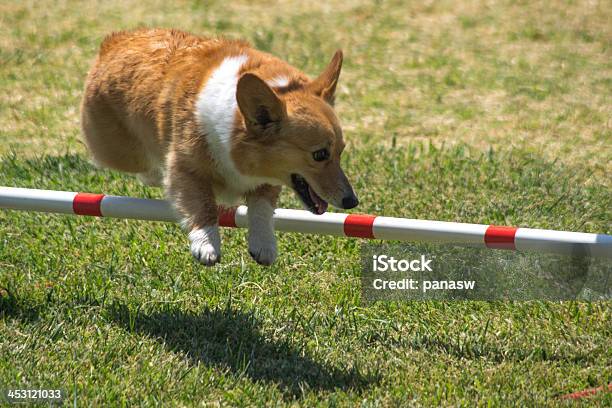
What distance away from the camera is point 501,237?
425 cm

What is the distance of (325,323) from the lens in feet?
15.4

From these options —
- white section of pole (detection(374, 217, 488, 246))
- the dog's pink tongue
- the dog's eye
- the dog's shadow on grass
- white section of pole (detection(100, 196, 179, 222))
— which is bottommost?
the dog's shadow on grass

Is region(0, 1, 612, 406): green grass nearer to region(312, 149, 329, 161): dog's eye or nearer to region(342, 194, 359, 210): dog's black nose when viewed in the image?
region(342, 194, 359, 210): dog's black nose

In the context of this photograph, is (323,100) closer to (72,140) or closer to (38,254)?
(38,254)

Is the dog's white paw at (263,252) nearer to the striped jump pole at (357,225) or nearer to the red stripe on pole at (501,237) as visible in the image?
the striped jump pole at (357,225)

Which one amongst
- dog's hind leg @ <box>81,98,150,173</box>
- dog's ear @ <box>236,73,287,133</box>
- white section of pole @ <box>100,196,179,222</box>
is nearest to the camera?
dog's ear @ <box>236,73,287,133</box>

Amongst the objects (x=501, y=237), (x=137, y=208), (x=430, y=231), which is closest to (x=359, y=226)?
(x=430, y=231)

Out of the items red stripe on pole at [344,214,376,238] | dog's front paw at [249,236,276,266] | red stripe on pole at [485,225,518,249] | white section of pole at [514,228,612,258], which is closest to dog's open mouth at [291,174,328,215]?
red stripe on pole at [344,214,376,238]

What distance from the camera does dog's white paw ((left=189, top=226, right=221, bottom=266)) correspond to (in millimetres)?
4270

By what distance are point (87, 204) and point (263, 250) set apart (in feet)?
2.91

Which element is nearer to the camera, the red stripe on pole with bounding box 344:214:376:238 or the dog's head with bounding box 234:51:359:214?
the dog's head with bounding box 234:51:359:214

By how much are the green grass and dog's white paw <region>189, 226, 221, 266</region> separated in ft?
1.42

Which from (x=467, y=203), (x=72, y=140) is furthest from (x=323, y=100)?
(x=72, y=140)

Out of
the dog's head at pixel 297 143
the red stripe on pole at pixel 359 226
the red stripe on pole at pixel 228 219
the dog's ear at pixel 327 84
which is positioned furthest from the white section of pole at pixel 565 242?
the red stripe on pole at pixel 228 219
